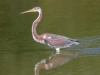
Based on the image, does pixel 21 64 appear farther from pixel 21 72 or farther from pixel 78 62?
pixel 78 62

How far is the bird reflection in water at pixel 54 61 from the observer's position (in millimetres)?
9820

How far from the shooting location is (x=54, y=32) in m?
13.6

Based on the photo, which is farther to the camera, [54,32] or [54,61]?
[54,32]

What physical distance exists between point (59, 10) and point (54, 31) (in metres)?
4.26

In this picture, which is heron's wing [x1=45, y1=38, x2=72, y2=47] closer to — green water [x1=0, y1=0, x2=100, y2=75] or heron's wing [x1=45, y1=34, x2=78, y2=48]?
heron's wing [x1=45, y1=34, x2=78, y2=48]

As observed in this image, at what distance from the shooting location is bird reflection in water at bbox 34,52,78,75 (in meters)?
9.82

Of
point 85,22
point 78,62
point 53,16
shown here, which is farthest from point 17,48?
point 53,16

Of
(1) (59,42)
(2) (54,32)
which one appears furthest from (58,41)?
(2) (54,32)

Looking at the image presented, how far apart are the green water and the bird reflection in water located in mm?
24

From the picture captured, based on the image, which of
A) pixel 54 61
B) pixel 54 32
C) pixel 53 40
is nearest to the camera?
pixel 54 61

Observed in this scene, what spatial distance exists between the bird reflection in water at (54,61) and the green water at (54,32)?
24 millimetres

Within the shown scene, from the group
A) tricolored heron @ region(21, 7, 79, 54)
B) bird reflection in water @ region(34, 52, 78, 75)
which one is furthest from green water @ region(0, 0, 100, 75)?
tricolored heron @ region(21, 7, 79, 54)

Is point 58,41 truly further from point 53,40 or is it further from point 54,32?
point 54,32

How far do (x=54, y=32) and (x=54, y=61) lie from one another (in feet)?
10.9
